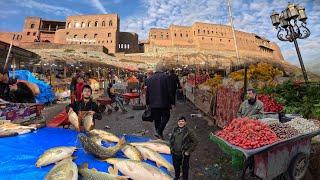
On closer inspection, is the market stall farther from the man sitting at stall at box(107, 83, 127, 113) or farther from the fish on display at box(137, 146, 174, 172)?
the man sitting at stall at box(107, 83, 127, 113)

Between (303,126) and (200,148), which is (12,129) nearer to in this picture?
(303,126)

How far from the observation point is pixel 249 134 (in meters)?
5.16

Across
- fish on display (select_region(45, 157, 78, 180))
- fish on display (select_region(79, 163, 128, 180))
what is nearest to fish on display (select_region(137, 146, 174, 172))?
fish on display (select_region(79, 163, 128, 180))

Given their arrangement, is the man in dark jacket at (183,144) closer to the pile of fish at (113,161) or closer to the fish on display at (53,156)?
the pile of fish at (113,161)

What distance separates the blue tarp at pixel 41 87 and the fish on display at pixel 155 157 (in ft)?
49.1

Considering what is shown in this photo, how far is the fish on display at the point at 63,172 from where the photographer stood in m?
2.62

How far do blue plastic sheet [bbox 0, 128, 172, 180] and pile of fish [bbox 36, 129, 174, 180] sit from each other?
68 mm

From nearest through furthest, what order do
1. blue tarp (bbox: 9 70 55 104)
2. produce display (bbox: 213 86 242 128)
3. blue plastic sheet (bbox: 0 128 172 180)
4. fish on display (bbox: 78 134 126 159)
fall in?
blue plastic sheet (bbox: 0 128 172 180) → fish on display (bbox: 78 134 126 159) → produce display (bbox: 213 86 242 128) → blue tarp (bbox: 9 70 55 104)

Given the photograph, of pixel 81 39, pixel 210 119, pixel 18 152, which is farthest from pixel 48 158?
pixel 81 39

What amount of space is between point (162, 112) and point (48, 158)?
16.8ft

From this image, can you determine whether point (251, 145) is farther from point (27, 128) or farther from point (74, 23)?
point (74, 23)

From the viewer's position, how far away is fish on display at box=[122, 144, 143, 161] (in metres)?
3.46

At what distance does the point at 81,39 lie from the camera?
80.4 m

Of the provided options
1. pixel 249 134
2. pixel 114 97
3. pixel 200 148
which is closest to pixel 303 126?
pixel 249 134
